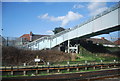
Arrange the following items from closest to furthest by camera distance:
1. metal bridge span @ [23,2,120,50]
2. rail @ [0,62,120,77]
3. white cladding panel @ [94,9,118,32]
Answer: rail @ [0,62,120,77] → white cladding panel @ [94,9,118,32] → metal bridge span @ [23,2,120,50]

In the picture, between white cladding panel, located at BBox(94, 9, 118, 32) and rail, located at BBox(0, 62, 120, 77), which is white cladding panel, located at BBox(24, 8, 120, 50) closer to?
white cladding panel, located at BBox(94, 9, 118, 32)

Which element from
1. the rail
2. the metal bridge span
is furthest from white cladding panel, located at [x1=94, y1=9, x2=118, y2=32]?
the rail

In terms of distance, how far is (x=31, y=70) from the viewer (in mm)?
14250

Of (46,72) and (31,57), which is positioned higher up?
(31,57)

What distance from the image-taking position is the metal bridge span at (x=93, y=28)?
17.7 metres

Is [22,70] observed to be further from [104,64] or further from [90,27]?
[90,27]

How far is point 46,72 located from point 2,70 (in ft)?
16.8

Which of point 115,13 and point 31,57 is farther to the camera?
point 31,57

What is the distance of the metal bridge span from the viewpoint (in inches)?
696

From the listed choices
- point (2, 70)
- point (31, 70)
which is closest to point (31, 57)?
point (31, 70)

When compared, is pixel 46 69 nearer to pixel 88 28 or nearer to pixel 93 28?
pixel 93 28

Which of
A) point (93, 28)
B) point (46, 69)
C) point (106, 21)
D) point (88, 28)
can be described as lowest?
point (46, 69)

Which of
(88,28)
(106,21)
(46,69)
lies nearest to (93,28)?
(88,28)

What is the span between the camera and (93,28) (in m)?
22.5
